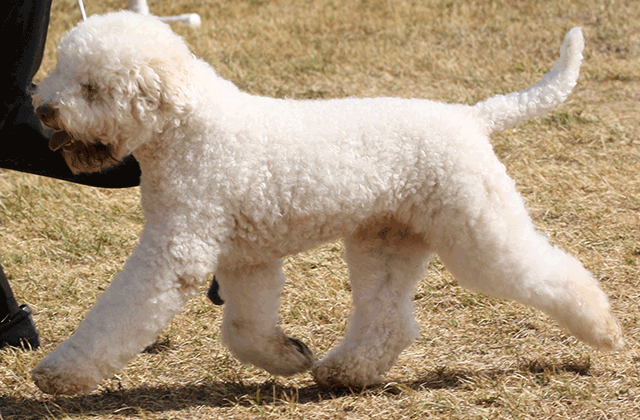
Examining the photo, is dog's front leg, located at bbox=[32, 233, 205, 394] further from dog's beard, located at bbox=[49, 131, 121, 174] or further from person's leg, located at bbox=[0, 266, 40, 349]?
person's leg, located at bbox=[0, 266, 40, 349]

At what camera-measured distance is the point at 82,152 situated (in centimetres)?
230

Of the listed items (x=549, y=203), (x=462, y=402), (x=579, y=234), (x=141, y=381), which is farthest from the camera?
(x=549, y=203)

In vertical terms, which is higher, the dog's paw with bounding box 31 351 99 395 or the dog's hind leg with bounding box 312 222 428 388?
the dog's hind leg with bounding box 312 222 428 388

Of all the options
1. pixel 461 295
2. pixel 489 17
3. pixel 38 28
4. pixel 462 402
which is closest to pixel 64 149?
pixel 38 28

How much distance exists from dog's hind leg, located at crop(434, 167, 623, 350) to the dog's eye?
3.48ft

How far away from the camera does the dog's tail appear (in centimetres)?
255

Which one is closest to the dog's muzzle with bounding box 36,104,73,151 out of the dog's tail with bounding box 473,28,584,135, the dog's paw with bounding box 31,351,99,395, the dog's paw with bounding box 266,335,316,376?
the dog's paw with bounding box 31,351,99,395

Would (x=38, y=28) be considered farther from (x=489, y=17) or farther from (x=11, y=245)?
(x=489, y=17)

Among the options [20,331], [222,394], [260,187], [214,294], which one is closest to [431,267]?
[214,294]

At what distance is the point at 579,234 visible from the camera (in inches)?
154

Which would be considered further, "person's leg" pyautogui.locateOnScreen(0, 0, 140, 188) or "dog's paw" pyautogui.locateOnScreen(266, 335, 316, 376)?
"person's leg" pyautogui.locateOnScreen(0, 0, 140, 188)

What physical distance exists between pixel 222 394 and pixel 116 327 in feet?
1.72

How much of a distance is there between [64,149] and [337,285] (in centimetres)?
154

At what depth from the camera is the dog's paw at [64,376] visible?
2236 mm
